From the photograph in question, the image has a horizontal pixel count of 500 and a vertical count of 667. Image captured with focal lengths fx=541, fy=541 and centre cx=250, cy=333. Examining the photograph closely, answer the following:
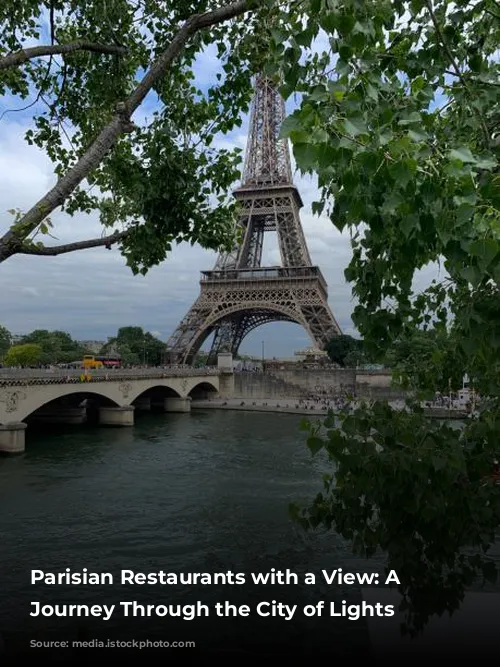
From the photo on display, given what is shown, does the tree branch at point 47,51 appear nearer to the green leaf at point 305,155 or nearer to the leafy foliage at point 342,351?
the green leaf at point 305,155

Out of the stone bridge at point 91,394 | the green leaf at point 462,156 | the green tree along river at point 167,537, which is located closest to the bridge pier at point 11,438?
the stone bridge at point 91,394

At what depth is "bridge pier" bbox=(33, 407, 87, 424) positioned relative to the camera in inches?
1415

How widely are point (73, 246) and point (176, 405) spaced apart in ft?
135

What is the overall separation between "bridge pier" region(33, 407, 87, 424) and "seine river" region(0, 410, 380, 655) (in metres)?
11.1

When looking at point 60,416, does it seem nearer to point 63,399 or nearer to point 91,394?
point 63,399

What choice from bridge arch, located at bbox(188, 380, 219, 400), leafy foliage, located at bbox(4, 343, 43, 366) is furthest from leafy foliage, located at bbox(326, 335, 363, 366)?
leafy foliage, located at bbox(4, 343, 43, 366)

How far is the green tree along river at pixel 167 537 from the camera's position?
26.7 feet

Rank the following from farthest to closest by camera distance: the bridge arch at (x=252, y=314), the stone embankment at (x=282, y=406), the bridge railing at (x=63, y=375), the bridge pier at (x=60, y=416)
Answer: the bridge arch at (x=252, y=314) < the stone embankment at (x=282, y=406) < the bridge pier at (x=60, y=416) < the bridge railing at (x=63, y=375)

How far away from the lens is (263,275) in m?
57.8

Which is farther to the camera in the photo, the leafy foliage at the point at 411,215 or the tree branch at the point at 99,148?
the tree branch at the point at 99,148

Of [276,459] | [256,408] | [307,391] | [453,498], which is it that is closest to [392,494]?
[453,498]

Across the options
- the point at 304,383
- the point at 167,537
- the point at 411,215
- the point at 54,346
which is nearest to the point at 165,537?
the point at 167,537

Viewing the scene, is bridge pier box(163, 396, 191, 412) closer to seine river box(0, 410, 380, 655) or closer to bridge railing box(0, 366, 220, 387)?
bridge railing box(0, 366, 220, 387)

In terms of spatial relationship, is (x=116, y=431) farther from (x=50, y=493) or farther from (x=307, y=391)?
(x=307, y=391)
